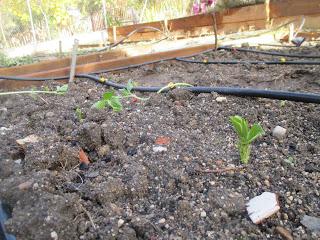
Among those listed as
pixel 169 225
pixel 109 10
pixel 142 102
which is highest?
pixel 109 10

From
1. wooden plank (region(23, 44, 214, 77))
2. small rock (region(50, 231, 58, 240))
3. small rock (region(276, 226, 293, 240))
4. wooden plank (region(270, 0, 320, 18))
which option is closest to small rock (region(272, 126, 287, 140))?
small rock (region(276, 226, 293, 240))

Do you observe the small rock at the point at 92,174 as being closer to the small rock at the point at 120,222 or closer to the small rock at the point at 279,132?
the small rock at the point at 120,222

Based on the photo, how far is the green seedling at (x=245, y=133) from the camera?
1.00 meters

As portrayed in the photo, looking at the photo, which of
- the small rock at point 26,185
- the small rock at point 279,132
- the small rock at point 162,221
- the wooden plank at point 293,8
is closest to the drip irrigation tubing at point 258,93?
the small rock at point 279,132

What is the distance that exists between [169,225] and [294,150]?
0.60 metres

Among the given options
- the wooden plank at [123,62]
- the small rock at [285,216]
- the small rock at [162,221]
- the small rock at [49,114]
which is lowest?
the small rock at [285,216]

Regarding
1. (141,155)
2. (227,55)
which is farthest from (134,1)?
Result: (141,155)

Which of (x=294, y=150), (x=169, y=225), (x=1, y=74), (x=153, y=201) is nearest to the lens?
(x=169, y=225)

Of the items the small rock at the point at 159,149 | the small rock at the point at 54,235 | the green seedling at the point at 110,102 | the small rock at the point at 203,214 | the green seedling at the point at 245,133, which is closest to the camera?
the small rock at the point at 54,235

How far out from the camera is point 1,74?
272 centimetres

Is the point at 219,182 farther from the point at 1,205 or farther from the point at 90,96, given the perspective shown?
the point at 90,96

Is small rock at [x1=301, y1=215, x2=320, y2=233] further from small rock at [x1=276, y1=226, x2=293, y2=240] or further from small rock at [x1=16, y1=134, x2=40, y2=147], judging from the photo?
small rock at [x1=16, y1=134, x2=40, y2=147]

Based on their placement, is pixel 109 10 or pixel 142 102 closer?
pixel 142 102

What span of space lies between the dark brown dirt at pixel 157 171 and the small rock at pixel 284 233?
0.02 m
